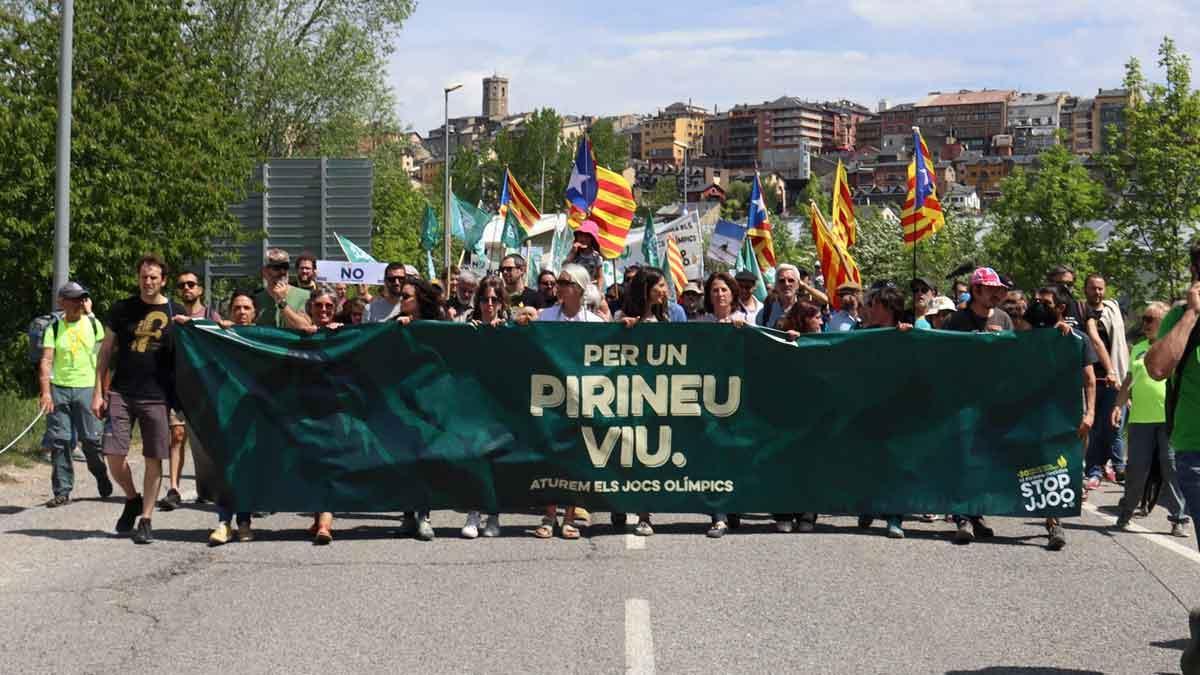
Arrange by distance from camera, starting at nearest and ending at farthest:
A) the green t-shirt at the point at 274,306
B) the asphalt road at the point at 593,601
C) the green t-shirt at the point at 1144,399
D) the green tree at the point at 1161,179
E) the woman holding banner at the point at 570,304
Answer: the asphalt road at the point at 593,601 → the woman holding banner at the point at 570,304 → the green t-shirt at the point at 1144,399 → the green t-shirt at the point at 274,306 → the green tree at the point at 1161,179

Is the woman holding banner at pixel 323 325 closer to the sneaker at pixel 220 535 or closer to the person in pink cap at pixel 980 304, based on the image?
the sneaker at pixel 220 535

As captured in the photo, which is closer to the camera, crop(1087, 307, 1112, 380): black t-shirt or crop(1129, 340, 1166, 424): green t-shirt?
crop(1129, 340, 1166, 424): green t-shirt

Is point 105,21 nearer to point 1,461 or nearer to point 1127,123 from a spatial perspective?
point 1,461

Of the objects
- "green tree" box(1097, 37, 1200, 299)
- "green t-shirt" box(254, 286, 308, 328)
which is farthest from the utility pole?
"green tree" box(1097, 37, 1200, 299)

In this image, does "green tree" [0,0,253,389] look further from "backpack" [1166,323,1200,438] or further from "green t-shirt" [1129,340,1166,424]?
"backpack" [1166,323,1200,438]

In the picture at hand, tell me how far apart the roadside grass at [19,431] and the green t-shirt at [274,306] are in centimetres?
380

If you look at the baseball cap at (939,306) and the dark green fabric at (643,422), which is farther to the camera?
the baseball cap at (939,306)

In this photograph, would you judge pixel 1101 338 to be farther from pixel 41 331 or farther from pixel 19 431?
pixel 19 431

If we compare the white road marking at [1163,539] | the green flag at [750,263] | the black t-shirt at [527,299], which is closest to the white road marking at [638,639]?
the white road marking at [1163,539]

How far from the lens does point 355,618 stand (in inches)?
317

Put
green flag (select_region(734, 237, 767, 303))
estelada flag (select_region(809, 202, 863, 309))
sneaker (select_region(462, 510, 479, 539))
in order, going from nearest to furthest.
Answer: sneaker (select_region(462, 510, 479, 539)) → estelada flag (select_region(809, 202, 863, 309)) → green flag (select_region(734, 237, 767, 303))

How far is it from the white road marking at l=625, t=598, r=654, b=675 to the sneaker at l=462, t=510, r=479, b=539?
2.82m

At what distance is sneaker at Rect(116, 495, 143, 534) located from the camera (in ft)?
36.9

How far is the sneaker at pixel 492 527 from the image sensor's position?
37.0 ft
